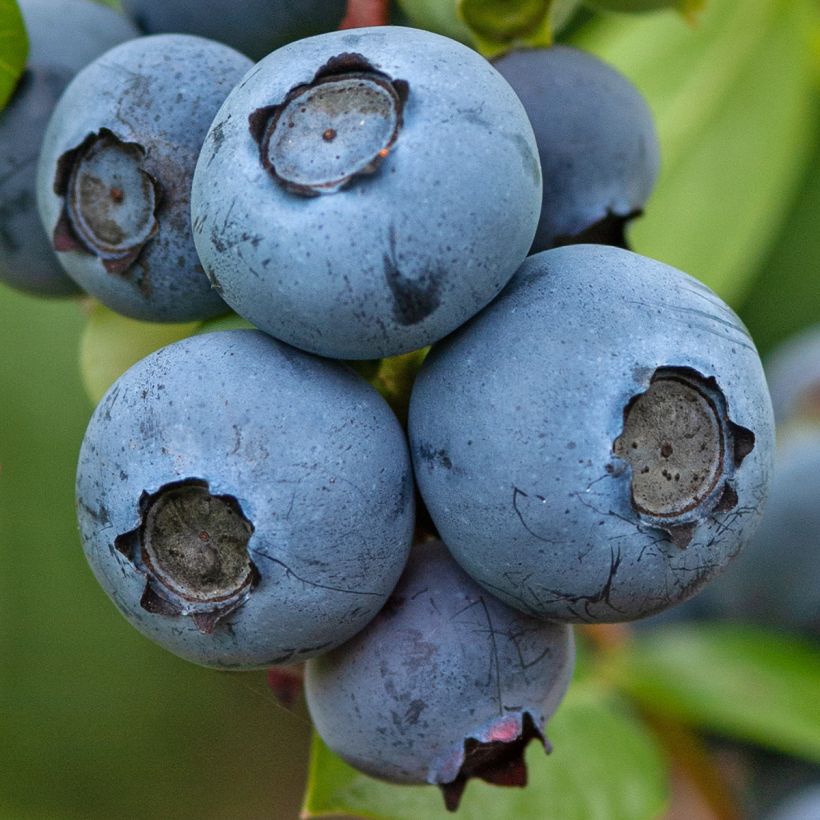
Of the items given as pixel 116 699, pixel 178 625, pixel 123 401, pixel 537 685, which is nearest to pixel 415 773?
pixel 537 685

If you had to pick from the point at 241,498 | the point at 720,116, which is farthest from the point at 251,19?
the point at 720,116

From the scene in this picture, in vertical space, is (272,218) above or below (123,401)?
above

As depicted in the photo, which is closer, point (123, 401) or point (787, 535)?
point (123, 401)

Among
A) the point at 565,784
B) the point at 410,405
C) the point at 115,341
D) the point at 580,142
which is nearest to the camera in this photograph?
the point at 410,405

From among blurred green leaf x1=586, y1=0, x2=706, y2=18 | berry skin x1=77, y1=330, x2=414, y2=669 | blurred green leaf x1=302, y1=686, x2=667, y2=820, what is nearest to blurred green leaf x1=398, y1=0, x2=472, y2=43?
blurred green leaf x1=586, y1=0, x2=706, y2=18

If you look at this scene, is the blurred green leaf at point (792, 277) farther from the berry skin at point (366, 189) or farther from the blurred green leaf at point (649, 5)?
the berry skin at point (366, 189)

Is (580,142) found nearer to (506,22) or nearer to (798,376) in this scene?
(506,22)

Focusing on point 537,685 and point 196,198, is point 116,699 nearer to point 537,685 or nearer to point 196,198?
point 537,685
